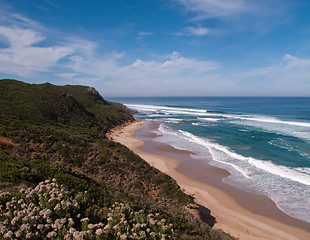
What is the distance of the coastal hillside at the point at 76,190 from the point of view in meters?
4.48

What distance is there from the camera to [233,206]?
45.1 feet

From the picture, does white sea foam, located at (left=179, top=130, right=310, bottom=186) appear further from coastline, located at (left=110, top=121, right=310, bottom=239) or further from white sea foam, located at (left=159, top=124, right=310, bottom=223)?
coastline, located at (left=110, top=121, right=310, bottom=239)

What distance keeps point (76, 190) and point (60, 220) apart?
2.93 metres

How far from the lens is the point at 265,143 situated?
97.1 ft

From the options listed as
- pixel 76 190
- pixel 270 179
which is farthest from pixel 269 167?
pixel 76 190

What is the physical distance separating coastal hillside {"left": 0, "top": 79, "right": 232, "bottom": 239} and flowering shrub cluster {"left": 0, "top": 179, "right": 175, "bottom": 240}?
0.06ft

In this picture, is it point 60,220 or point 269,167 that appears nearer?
point 60,220

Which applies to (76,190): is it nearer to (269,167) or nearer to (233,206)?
(233,206)

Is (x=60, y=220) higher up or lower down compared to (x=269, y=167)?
higher up

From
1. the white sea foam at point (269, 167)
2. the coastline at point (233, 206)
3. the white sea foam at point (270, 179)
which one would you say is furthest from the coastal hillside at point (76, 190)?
the white sea foam at point (269, 167)

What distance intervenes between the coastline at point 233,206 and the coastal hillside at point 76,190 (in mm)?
1669

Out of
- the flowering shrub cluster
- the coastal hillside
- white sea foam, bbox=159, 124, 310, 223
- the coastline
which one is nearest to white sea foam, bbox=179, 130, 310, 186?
white sea foam, bbox=159, 124, 310, 223

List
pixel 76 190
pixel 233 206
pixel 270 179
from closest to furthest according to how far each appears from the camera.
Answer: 1. pixel 76 190
2. pixel 233 206
3. pixel 270 179

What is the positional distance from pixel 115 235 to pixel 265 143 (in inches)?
1239
